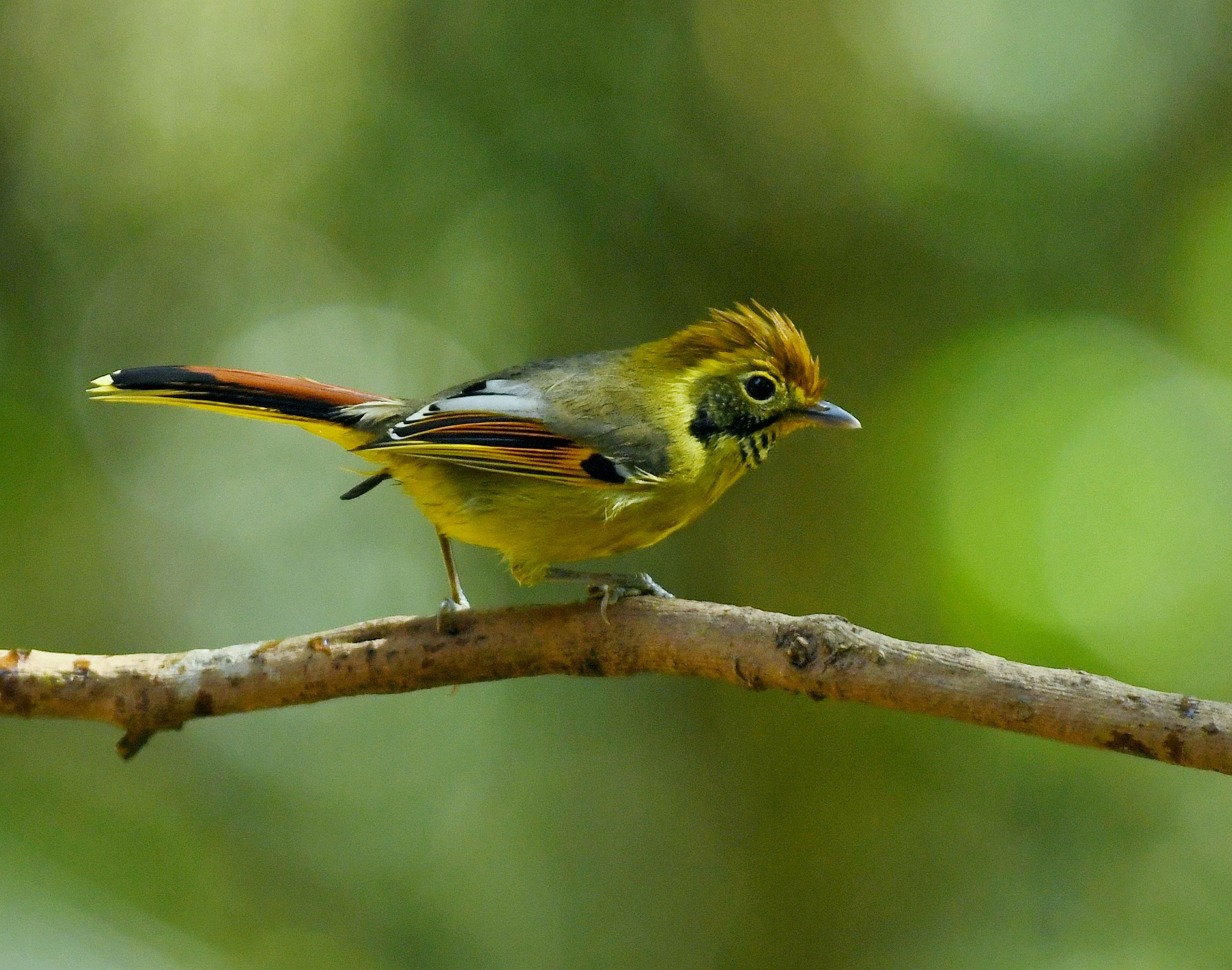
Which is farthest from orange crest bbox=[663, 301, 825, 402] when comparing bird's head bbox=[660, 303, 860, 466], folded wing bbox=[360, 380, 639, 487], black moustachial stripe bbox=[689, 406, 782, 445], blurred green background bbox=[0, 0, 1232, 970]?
blurred green background bbox=[0, 0, 1232, 970]

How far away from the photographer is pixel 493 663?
2938 mm

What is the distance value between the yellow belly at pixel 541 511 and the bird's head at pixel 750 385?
234 millimetres

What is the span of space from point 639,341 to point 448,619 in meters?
3.36

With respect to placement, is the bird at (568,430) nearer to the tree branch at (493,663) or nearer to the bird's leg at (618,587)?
the bird's leg at (618,587)

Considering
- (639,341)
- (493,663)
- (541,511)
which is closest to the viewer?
(493,663)

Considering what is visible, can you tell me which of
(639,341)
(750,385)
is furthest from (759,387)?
(639,341)

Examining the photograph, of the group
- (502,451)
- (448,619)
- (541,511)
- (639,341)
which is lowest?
(448,619)

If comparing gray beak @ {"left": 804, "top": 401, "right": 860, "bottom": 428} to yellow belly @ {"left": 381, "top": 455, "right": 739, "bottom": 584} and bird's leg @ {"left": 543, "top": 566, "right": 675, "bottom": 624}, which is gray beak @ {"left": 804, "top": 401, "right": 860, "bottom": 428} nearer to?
yellow belly @ {"left": 381, "top": 455, "right": 739, "bottom": 584}

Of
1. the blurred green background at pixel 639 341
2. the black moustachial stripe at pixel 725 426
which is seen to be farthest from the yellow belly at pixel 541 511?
the blurred green background at pixel 639 341

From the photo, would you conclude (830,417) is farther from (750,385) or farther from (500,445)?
(500,445)

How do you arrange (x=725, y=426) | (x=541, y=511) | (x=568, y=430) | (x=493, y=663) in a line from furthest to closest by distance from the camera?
(x=725, y=426) < (x=568, y=430) < (x=541, y=511) < (x=493, y=663)

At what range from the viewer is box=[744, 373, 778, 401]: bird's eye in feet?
11.6

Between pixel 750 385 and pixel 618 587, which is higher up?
pixel 750 385

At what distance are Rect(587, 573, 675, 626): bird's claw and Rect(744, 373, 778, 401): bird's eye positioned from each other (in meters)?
0.82
